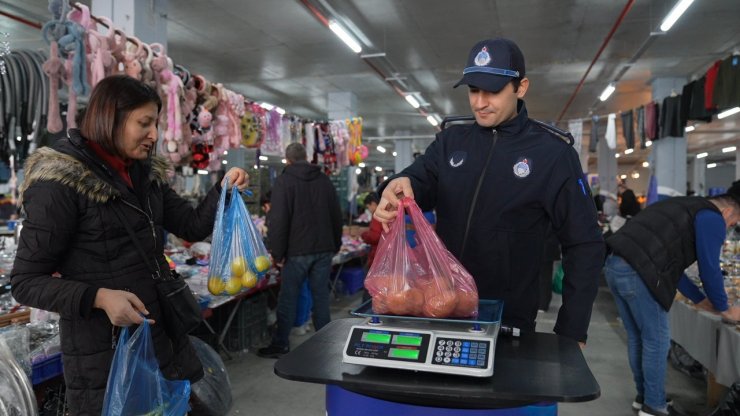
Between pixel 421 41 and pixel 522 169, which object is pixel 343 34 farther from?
pixel 522 169

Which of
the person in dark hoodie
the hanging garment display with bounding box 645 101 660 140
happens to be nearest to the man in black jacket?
the person in dark hoodie

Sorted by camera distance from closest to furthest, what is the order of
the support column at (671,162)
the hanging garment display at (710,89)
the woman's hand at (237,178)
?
the woman's hand at (237,178) → the hanging garment display at (710,89) → the support column at (671,162)

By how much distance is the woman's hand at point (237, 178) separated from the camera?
2131mm

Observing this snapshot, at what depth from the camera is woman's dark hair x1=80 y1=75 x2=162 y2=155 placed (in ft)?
5.56

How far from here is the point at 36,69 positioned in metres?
3.32

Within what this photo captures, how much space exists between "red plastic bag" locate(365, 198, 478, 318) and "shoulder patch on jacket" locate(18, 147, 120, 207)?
0.91 m

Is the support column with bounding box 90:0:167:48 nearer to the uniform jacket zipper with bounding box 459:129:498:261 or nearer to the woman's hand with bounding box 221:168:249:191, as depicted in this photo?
the woman's hand with bounding box 221:168:249:191

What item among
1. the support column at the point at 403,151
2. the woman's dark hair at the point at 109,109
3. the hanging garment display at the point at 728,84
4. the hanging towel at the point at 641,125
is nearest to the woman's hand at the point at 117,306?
the woman's dark hair at the point at 109,109

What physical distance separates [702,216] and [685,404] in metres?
1.61

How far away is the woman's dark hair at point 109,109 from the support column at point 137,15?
4048mm

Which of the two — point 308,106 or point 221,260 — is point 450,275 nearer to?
point 221,260

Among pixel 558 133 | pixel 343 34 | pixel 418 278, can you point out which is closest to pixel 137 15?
pixel 343 34

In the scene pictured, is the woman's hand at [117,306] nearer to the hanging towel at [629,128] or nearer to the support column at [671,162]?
the hanging towel at [629,128]

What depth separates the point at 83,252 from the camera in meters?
1.68
